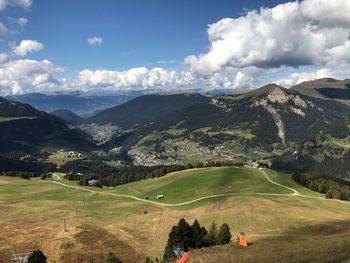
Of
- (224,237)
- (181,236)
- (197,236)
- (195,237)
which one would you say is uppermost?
(224,237)

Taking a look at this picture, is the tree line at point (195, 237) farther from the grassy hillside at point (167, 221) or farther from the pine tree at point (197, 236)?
the grassy hillside at point (167, 221)

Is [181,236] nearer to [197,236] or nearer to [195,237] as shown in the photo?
[195,237]

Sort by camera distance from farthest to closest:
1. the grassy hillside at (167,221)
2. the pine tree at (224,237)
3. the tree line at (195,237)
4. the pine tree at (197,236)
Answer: the pine tree at (197,236)
the tree line at (195,237)
the pine tree at (224,237)
the grassy hillside at (167,221)

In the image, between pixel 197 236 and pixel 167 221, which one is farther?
pixel 167 221

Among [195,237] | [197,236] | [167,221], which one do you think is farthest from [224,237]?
[167,221]

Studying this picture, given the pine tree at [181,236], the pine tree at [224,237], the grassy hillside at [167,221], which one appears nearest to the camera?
the grassy hillside at [167,221]

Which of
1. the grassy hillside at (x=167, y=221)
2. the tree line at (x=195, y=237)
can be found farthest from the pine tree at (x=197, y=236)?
the grassy hillside at (x=167, y=221)

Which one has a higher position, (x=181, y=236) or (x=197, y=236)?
(x=197, y=236)

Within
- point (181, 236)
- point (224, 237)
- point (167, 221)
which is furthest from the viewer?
point (167, 221)
